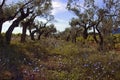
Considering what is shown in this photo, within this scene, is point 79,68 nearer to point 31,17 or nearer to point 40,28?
point 31,17

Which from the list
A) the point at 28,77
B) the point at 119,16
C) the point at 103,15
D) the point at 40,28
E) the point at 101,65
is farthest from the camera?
the point at 40,28

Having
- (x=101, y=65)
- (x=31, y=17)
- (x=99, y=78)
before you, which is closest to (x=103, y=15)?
(x=31, y=17)

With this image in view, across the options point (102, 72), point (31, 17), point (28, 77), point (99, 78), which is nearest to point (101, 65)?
point (102, 72)

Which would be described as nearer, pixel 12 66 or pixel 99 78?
pixel 99 78

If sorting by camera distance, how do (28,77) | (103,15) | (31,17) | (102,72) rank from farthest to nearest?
(31,17), (103,15), (102,72), (28,77)

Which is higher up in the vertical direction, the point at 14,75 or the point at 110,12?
the point at 110,12

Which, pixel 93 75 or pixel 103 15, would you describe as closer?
pixel 93 75

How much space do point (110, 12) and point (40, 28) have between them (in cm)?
3239

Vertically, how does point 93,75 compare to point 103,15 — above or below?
below

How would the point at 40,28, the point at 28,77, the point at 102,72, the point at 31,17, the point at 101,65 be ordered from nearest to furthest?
the point at 28,77 → the point at 102,72 → the point at 101,65 → the point at 31,17 → the point at 40,28

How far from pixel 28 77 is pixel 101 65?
3191 mm

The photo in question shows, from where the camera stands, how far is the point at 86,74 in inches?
453

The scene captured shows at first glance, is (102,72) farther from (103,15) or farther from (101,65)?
(103,15)

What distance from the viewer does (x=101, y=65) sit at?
12867 millimetres
